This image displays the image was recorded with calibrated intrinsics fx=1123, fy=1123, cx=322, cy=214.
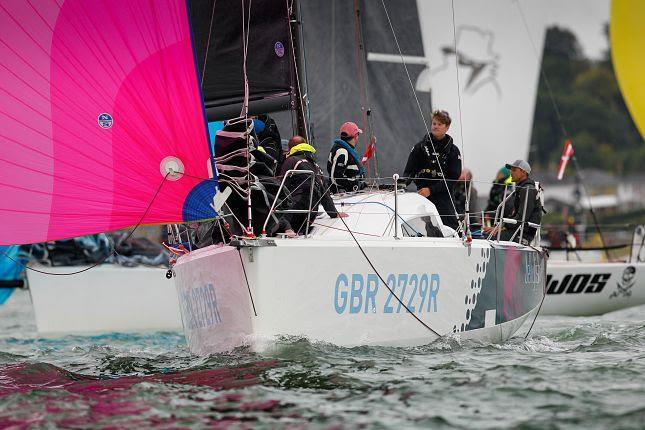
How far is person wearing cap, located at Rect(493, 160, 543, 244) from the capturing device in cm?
851

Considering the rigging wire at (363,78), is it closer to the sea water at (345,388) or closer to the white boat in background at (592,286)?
the sea water at (345,388)

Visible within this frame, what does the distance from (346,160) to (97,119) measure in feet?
6.82

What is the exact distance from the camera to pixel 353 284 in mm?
6324

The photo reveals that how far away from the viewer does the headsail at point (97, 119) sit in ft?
21.0

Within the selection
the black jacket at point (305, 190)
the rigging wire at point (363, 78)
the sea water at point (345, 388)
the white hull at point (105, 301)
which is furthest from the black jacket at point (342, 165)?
the white hull at point (105, 301)

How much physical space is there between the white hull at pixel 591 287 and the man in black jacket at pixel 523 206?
3895 mm

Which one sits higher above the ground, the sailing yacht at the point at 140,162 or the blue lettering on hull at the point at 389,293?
the sailing yacht at the point at 140,162

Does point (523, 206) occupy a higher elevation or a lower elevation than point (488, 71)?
lower

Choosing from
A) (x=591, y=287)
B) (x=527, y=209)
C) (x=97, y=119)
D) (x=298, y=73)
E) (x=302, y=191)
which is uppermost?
(x=298, y=73)

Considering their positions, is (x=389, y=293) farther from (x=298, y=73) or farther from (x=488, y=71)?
(x=488, y=71)

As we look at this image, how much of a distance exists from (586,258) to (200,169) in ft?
27.2

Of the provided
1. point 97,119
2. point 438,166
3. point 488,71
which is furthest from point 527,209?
point 488,71

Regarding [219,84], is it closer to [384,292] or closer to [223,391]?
[384,292]

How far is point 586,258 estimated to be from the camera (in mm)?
13703
